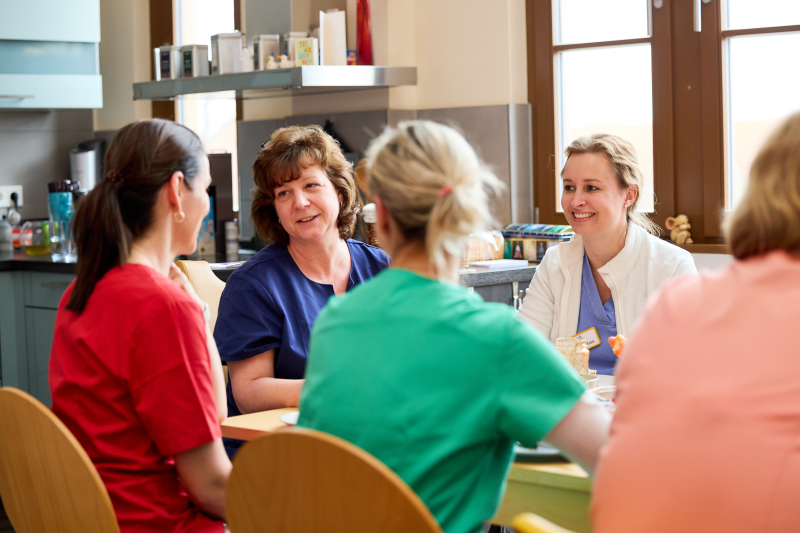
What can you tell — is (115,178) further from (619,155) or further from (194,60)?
(194,60)

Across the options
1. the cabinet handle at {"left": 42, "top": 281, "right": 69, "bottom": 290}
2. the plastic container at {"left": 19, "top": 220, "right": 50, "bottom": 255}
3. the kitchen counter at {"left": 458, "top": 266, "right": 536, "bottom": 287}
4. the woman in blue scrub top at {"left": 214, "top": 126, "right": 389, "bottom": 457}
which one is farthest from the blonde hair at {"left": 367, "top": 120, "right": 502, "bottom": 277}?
the plastic container at {"left": 19, "top": 220, "right": 50, "bottom": 255}

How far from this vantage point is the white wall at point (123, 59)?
5.05 metres

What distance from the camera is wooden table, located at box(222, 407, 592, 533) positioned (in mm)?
1335

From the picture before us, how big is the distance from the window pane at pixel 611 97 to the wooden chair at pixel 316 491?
279 cm

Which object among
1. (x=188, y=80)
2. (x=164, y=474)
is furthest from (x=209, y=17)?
(x=164, y=474)

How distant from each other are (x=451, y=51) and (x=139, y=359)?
2857mm

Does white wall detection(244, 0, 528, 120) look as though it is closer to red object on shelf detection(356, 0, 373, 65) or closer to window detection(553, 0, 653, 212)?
red object on shelf detection(356, 0, 373, 65)

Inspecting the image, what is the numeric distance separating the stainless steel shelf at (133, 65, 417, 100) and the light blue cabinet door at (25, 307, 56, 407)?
1184 millimetres

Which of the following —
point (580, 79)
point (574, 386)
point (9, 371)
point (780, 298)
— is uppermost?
point (580, 79)

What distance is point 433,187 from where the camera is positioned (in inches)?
44.4

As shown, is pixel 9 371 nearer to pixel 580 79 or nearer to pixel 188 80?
pixel 188 80

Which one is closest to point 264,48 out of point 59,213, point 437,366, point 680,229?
point 59,213

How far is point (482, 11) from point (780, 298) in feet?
10.0

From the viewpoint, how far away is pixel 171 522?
140cm
